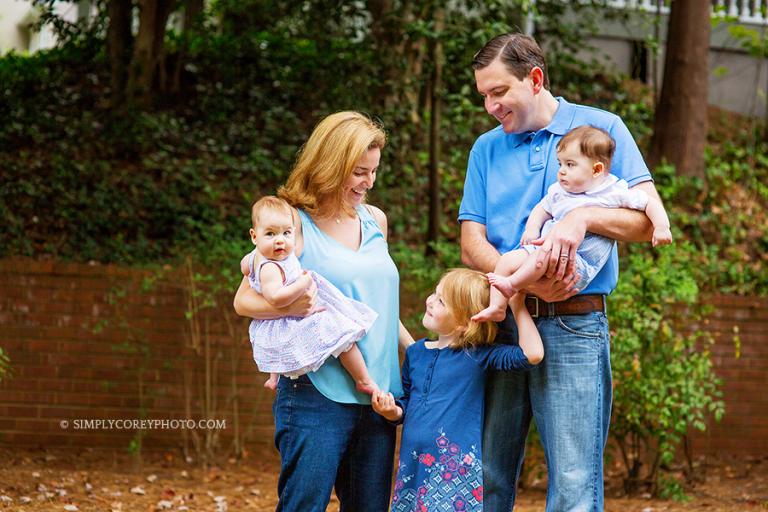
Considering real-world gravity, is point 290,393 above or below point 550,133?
below

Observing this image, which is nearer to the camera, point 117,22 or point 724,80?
point 117,22

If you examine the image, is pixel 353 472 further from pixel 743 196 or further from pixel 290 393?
pixel 743 196

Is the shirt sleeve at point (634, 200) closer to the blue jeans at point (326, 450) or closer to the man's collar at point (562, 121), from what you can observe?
the man's collar at point (562, 121)

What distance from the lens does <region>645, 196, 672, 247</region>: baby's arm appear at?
2.97m

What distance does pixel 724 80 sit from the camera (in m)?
12.7

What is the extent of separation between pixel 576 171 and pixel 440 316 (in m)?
0.65

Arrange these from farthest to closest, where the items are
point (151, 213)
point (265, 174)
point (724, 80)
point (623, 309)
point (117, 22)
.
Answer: point (724, 80) < point (117, 22) < point (265, 174) < point (151, 213) < point (623, 309)

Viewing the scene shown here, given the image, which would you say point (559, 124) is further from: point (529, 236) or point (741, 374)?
point (741, 374)

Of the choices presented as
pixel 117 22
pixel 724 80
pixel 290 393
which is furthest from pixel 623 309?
pixel 724 80

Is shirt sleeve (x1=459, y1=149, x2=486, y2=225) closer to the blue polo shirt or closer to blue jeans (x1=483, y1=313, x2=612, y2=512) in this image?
the blue polo shirt

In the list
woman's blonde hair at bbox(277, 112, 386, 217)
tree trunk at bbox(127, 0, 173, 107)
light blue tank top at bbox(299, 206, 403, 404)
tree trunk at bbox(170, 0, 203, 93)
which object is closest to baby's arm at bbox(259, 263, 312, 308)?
light blue tank top at bbox(299, 206, 403, 404)

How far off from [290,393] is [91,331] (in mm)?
4338

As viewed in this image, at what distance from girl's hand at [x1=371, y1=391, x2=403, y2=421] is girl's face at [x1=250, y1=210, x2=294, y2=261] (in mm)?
520

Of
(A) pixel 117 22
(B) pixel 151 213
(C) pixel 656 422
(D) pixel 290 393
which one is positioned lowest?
(C) pixel 656 422
